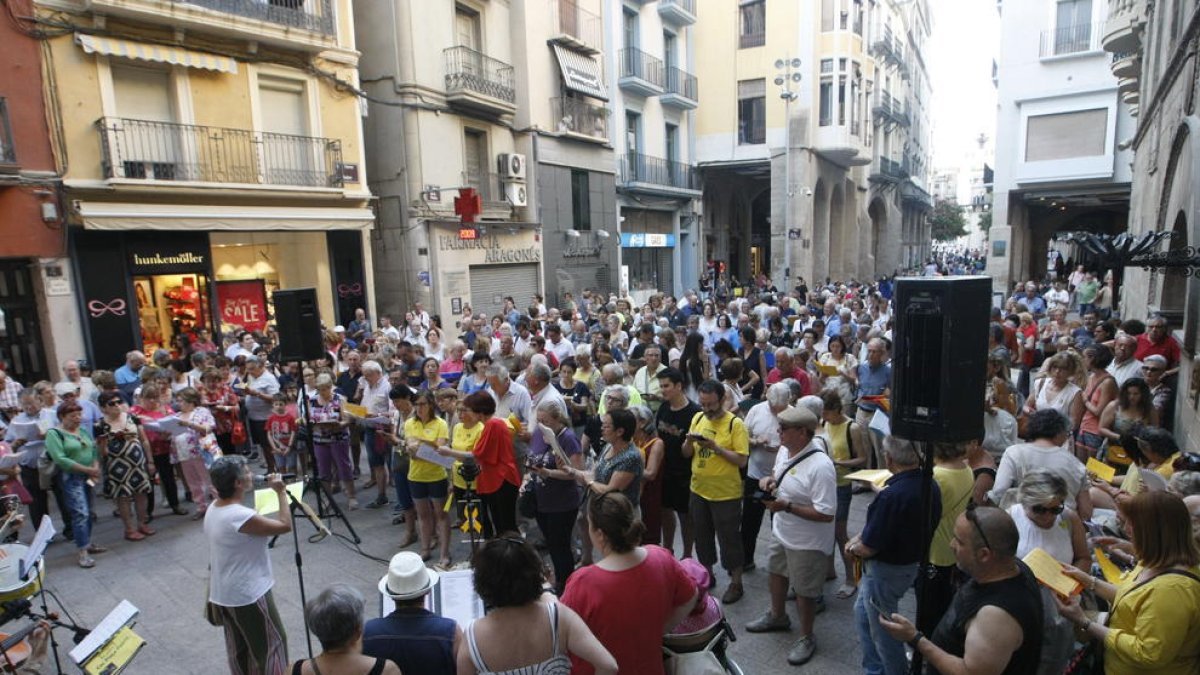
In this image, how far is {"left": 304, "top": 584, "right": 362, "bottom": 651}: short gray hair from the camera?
2393mm

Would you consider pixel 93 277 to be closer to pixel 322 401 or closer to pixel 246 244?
pixel 246 244

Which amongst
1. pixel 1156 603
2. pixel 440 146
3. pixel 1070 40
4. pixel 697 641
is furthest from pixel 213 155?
pixel 1070 40

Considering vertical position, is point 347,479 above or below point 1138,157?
below

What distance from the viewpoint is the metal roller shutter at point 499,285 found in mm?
18422

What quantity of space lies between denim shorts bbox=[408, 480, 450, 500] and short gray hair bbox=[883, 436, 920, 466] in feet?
12.7

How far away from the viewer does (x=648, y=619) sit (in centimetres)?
269

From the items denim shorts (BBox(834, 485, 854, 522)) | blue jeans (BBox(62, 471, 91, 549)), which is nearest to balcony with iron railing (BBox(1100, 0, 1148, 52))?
denim shorts (BBox(834, 485, 854, 522))

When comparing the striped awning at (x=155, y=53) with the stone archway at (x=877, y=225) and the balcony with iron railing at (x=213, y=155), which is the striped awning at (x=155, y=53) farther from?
the stone archway at (x=877, y=225)

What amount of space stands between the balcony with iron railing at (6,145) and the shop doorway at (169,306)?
260 cm

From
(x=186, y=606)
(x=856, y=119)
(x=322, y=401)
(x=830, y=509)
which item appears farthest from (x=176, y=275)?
(x=856, y=119)

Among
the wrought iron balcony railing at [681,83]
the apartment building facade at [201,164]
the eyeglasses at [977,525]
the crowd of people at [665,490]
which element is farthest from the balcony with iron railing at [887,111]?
the eyeglasses at [977,525]

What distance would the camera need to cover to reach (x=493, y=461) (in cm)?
512

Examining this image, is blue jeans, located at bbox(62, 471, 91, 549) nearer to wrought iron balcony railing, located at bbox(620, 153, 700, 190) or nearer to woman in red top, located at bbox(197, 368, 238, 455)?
woman in red top, located at bbox(197, 368, 238, 455)

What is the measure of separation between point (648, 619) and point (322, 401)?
5.83m
